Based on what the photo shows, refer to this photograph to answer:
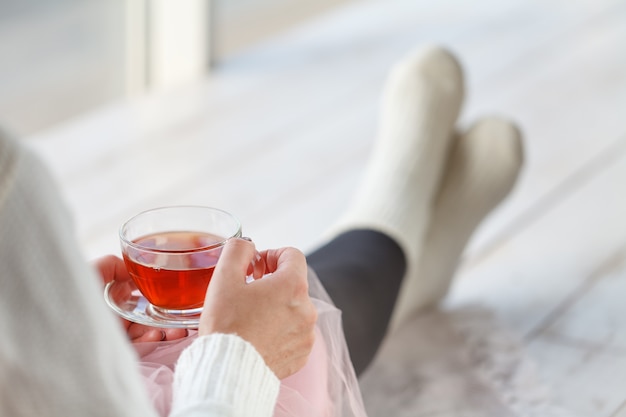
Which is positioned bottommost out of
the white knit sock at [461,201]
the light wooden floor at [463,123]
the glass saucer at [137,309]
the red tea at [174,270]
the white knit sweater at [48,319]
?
the light wooden floor at [463,123]

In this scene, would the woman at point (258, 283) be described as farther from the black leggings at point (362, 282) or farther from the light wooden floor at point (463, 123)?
the light wooden floor at point (463, 123)

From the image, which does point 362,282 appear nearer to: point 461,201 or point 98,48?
point 461,201

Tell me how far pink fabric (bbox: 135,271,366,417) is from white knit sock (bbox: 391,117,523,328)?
447mm

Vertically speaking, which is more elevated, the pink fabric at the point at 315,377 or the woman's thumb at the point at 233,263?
the woman's thumb at the point at 233,263

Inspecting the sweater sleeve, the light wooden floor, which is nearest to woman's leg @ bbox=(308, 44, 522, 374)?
the light wooden floor

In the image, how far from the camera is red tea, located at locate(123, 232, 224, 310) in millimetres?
830

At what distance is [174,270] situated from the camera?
830mm

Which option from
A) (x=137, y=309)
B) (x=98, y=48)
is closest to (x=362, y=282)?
(x=137, y=309)

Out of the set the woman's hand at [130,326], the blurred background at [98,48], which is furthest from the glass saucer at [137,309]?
the blurred background at [98,48]

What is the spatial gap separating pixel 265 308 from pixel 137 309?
179 mm

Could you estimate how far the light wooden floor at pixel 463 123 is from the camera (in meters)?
1.51

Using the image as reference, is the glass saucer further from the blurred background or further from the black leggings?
the blurred background

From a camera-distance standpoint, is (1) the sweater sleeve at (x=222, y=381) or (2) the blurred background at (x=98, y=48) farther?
(2) the blurred background at (x=98, y=48)

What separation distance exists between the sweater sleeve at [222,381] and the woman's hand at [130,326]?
170mm
